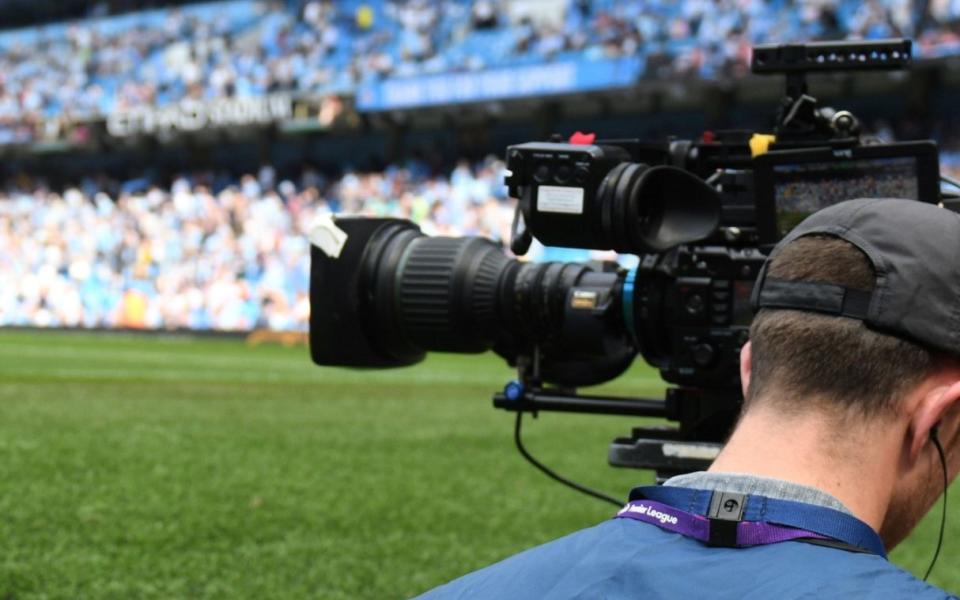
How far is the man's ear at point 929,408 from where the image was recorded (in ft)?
4.65

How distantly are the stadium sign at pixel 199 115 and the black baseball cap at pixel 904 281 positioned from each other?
29.5 m

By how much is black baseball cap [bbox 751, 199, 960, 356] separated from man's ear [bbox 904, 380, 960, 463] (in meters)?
0.04

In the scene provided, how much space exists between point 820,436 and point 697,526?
164mm

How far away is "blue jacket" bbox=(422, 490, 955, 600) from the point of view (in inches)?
49.3

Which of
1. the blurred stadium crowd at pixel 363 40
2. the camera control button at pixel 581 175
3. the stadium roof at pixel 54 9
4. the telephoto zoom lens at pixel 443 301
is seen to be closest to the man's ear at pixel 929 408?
the camera control button at pixel 581 175

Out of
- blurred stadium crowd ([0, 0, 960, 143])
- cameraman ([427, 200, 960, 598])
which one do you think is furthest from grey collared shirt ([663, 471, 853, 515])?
blurred stadium crowd ([0, 0, 960, 143])

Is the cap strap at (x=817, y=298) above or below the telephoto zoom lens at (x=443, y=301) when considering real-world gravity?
above

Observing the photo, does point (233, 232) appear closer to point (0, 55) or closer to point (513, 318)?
point (0, 55)

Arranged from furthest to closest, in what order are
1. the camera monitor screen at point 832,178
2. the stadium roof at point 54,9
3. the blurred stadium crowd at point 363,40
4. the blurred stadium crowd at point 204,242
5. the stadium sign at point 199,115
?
the stadium roof at point 54,9 → the stadium sign at point 199,115 → the blurred stadium crowd at point 204,242 → the blurred stadium crowd at point 363,40 → the camera monitor screen at point 832,178

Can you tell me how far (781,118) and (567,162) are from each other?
64 cm

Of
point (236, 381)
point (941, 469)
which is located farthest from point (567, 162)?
point (236, 381)

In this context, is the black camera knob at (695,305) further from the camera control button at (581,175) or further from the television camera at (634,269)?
the camera control button at (581,175)

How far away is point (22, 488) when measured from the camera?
5.74 m

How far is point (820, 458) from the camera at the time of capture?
1371 mm
